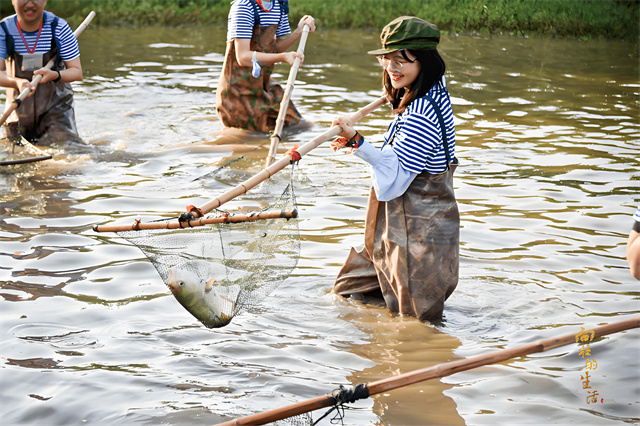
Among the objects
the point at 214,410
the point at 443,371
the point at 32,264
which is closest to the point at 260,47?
the point at 32,264

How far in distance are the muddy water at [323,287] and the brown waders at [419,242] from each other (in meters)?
0.21

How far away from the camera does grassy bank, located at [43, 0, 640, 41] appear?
13.7 meters

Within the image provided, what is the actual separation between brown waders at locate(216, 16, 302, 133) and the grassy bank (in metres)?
2.95

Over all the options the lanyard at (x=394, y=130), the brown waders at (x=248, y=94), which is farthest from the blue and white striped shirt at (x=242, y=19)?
the lanyard at (x=394, y=130)

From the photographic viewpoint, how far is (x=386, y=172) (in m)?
4.52

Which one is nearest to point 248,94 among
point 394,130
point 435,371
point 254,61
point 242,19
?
point 254,61

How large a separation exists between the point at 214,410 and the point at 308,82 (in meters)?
Result: 9.13

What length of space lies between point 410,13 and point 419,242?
13251 mm

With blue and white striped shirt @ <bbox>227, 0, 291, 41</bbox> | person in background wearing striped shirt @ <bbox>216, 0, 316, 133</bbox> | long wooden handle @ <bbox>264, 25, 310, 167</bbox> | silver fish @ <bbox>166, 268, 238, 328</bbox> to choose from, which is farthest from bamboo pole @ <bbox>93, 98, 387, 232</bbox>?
blue and white striped shirt @ <bbox>227, 0, 291, 41</bbox>

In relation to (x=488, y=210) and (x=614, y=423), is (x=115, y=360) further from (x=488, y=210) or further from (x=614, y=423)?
(x=488, y=210)

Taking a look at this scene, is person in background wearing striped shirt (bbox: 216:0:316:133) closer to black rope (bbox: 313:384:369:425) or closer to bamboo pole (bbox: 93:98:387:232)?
bamboo pole (bbox: 93:98:387:232)

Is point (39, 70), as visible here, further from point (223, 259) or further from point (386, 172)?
point (386, 172)

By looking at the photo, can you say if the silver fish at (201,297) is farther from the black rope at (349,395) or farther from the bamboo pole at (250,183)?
the black rope at (349,395)

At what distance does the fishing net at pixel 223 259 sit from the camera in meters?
4.47
